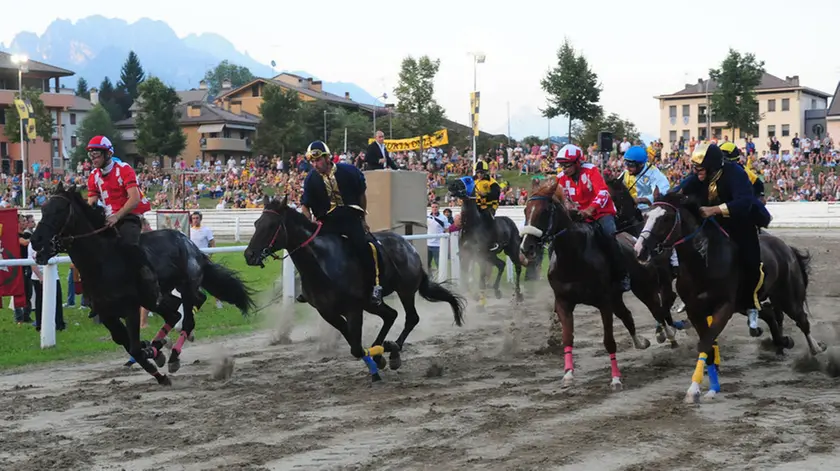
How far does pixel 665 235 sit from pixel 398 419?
2833 mm

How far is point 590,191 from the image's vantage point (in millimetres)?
9891

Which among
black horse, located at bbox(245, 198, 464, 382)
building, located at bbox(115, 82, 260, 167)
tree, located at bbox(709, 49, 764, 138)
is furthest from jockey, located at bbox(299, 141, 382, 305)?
building, located at bbox(115, 82, 260, 167)

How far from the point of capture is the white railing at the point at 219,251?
1235 cm

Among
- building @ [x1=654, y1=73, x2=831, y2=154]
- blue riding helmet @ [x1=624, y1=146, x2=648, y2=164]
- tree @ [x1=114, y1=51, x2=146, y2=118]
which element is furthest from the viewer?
tree @ [x1=114, y1=51, x2=146, y2=118]

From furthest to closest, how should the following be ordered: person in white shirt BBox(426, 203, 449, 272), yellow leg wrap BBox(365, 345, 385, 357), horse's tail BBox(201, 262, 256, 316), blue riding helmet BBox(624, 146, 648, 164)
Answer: person in white shirt BBox(426, 203, 449, 272)
horse's tail BBox(201, 262, 256, 316)
blue riding helmet BBox(624, 146, 648, 164)
yellow leg wrap BBox(365, 345, 385, 357)

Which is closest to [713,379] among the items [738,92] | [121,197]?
[121,197]

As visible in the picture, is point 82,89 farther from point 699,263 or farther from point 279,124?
point 699,263

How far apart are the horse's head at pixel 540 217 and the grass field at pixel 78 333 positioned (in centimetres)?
550

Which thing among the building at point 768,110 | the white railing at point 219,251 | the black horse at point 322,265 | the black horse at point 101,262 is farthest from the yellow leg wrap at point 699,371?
the building at point 768,110

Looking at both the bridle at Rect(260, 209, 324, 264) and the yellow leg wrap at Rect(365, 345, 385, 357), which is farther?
the yellow leg wrap at Rect(365, 345, 385, 357)

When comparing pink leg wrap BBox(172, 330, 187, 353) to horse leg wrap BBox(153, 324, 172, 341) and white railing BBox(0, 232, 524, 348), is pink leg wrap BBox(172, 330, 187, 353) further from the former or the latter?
white railing BBox(0, 232, 524, 348)

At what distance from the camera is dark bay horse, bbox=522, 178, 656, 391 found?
8992mm

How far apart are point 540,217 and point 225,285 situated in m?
4.68

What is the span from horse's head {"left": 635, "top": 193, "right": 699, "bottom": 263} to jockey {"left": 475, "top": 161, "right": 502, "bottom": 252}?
10.4 m
